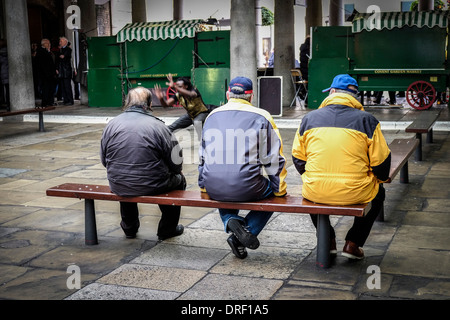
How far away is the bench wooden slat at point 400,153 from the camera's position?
A: 582 centimetres

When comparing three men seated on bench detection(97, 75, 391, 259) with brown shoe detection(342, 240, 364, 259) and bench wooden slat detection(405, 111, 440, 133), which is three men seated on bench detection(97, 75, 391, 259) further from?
bench wooden slat detection(405, 111, 440, 133)

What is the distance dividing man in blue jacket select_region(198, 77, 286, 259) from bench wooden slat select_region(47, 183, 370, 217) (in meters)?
0.07

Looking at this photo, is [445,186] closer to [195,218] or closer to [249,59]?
[195,218]

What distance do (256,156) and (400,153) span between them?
2.76 meters

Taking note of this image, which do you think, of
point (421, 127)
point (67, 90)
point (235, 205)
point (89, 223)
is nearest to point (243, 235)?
point (235, 205)

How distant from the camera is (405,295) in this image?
4.05 metres

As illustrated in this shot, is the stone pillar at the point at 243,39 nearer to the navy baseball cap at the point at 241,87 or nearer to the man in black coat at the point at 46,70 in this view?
the man in black coat at the point at 46,70

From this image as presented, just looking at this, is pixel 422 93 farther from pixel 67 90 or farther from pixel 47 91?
pixel 67 90

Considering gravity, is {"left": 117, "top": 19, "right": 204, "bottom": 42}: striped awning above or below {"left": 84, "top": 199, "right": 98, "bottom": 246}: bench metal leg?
above

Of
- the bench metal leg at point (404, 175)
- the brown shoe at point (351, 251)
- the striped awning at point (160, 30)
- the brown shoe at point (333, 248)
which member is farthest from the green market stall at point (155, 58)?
the brown shoe at point (351, 251)

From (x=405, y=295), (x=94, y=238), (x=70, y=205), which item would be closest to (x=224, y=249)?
(x=94, y=238)

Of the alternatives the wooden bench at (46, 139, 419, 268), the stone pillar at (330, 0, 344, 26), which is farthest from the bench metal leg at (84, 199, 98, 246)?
the stone pillar at (330, 0, 344, 26)

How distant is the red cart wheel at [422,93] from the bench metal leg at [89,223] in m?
11.0

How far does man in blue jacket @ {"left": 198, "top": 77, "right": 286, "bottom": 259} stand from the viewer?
15.1 feet
